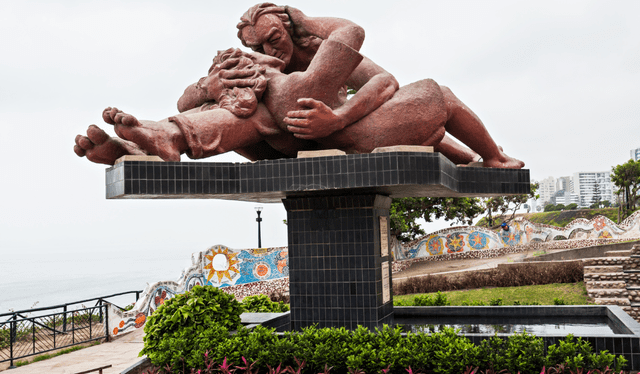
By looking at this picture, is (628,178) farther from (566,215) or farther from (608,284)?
(608,284)

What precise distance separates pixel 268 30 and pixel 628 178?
1580 inches

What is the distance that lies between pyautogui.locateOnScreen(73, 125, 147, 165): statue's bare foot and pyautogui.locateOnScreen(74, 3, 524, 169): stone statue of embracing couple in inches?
0.4

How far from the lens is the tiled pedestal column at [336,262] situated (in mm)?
6988

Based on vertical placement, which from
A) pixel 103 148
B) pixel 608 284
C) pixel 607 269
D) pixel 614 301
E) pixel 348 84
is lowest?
pixel 614 301

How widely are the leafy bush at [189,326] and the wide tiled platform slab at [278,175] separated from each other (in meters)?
1.75

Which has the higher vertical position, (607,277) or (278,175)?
(278,175)

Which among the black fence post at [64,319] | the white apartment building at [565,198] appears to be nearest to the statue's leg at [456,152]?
the black fence post at [64,319]

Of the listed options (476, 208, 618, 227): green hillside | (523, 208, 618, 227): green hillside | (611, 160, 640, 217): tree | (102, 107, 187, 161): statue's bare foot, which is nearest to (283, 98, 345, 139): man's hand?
(102, 107, 187, 161): statue's bare foot

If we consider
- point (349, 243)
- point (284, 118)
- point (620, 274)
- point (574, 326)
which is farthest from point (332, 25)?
point (620, 274)

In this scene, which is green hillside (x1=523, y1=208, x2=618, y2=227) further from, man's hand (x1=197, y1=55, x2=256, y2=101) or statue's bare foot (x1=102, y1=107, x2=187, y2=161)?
statue's bare foot (x1=102, y1=107, x2=187, y2=161)

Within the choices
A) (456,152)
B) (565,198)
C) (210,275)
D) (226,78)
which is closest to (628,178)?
(210,275)

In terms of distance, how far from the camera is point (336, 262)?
7.09m

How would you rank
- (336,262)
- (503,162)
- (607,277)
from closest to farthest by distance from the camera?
(336,262) → (503,162) → (607,277)

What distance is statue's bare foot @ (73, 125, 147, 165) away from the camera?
5762mm
